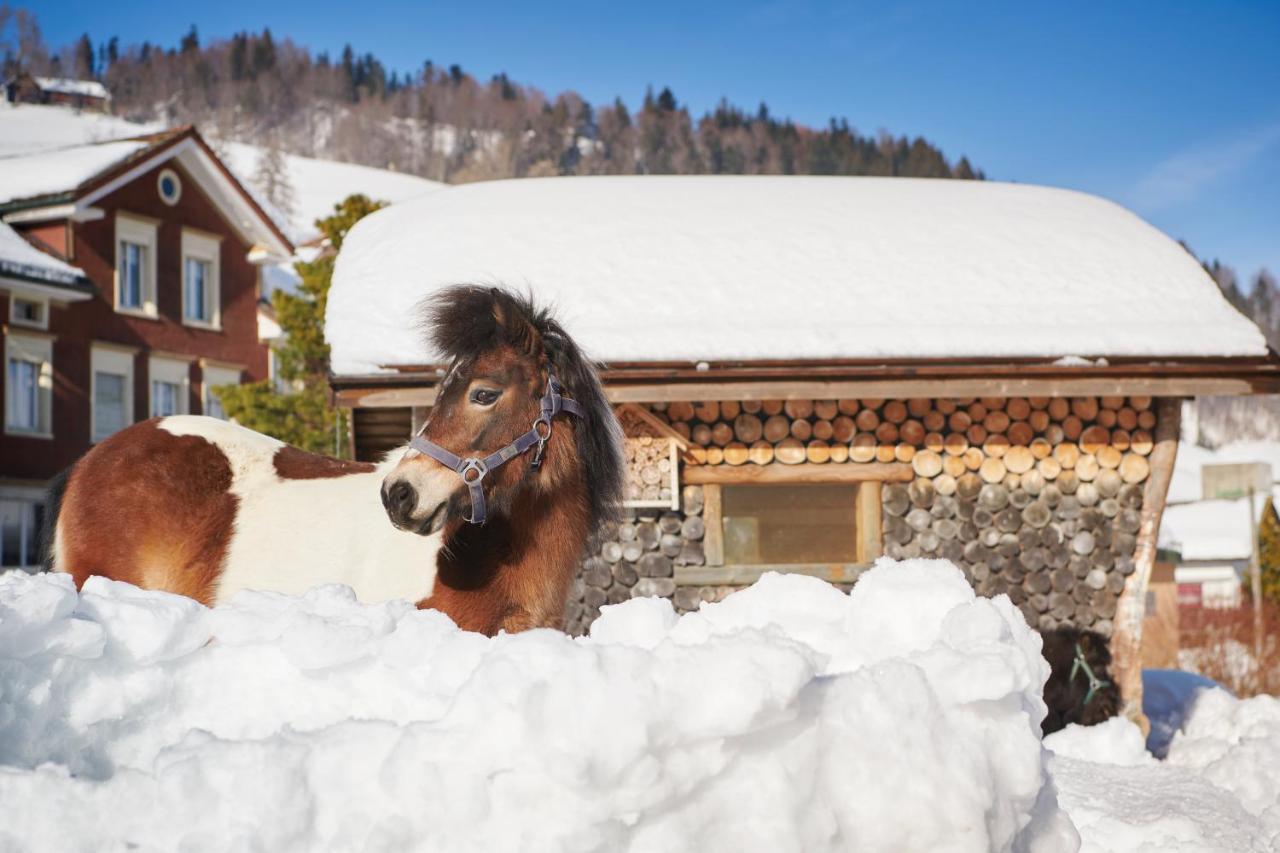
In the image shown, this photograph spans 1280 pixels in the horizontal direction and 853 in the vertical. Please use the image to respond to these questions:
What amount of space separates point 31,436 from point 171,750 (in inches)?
926

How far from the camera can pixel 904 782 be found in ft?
5.61

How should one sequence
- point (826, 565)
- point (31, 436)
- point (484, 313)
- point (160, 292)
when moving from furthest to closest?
1. point (160, 292)
2. point (31, 436)
3. point (826, 565)
4. point (484, 313)

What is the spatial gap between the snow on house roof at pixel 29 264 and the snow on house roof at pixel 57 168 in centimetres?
93

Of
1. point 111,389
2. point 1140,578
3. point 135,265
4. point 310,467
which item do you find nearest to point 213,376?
point 111,389

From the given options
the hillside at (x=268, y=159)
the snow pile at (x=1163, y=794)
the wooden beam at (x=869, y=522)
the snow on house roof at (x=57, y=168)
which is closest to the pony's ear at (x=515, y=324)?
the snow pile at (x=1163, y=794)

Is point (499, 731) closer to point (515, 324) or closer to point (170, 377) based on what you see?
point (515, 324)

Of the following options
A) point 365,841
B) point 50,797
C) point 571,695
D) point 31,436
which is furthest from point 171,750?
point 31,436

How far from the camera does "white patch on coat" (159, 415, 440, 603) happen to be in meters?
4.27

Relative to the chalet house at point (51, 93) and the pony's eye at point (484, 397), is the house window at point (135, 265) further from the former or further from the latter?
the chalet house at point (51, 93)

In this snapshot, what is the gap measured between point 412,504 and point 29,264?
69.8 feet

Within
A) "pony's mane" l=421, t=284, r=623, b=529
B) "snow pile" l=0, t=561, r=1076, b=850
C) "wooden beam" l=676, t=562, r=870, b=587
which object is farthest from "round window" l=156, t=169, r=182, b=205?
"snow pile" l=0, t=561, r=1076, b=850

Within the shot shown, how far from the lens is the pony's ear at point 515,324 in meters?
4.37

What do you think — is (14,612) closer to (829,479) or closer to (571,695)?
(571,695)

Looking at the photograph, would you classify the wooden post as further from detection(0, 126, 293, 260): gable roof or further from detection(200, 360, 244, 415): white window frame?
detection(200, 360, 244, 415): white window frame
